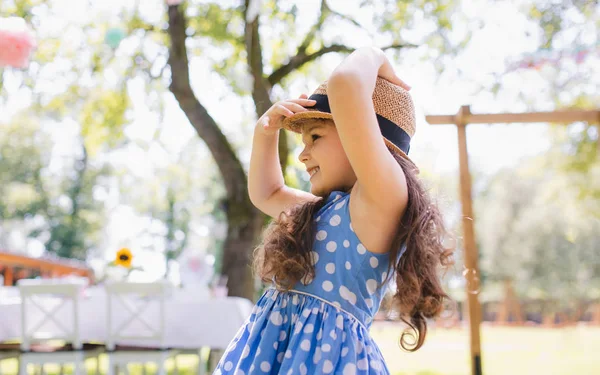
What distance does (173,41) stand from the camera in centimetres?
567

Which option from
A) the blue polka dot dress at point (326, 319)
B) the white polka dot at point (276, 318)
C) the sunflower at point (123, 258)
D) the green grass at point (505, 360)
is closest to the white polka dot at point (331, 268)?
the blue polka dot dress at point (326, 319)

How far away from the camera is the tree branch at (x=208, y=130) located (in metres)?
5.51

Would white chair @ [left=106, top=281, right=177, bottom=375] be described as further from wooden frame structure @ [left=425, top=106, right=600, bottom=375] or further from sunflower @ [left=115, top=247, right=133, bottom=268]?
wooden frame structure @ [left=425, top=106, right=600, bottom=375]

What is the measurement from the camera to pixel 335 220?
113 cm

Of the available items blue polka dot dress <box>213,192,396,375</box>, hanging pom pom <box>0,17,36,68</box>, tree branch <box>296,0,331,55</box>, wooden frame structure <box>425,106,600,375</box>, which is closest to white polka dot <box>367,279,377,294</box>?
blue polka dot dress <box>213,192,396,375</box>

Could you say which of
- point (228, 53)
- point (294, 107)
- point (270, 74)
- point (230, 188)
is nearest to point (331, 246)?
point (294, 107)

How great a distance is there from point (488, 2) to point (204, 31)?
9.01ft

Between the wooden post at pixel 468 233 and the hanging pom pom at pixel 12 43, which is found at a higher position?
the hanging pom pom at pixel 12 43

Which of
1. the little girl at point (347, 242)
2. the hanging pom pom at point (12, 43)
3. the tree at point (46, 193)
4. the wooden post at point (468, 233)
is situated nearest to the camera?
the little girl at point (347, 242)

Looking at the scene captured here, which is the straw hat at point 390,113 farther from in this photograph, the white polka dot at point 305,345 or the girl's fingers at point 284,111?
the white polka dot at point 305,345

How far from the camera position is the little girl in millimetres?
1016

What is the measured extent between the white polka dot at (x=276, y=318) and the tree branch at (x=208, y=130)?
437cm

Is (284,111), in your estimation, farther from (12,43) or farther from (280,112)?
(12,43)

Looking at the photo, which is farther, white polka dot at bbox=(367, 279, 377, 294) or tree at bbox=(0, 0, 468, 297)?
tree at bbox=(0, 0, 468, 297)
